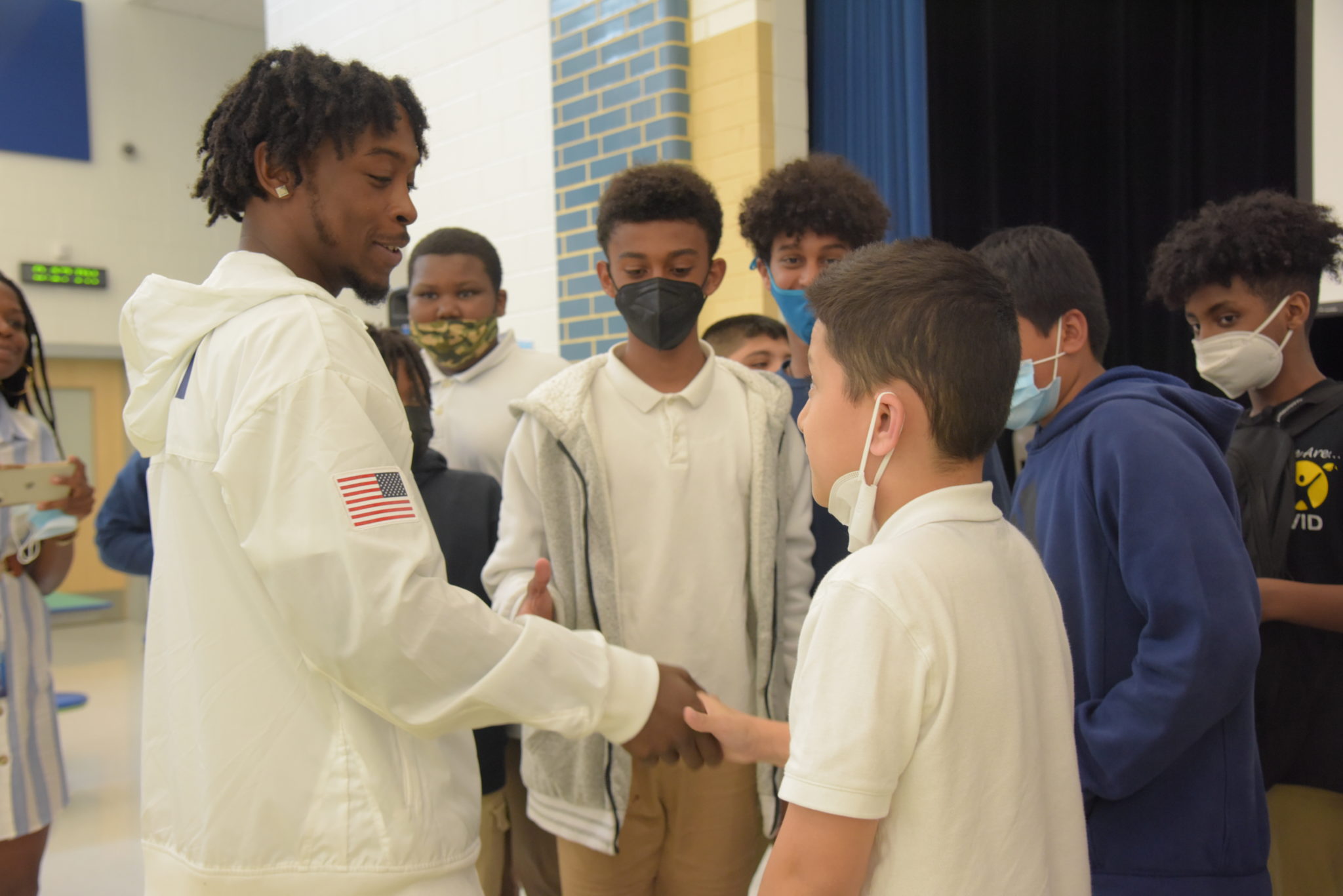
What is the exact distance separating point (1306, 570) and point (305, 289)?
201 centimetres

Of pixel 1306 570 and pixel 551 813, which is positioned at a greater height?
pixel 1306 570

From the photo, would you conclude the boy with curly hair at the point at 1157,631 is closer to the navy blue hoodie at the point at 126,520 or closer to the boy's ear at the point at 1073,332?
the boy's ear at the point at 1073,332

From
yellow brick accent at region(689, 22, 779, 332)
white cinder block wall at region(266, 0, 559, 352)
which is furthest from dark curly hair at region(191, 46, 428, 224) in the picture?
white cinder block wall at region(266, 0, 559, 352)

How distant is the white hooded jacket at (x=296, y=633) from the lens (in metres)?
1.18

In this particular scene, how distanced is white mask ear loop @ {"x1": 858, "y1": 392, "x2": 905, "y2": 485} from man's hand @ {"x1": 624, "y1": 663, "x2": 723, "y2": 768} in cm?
51

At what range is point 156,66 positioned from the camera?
348 inches

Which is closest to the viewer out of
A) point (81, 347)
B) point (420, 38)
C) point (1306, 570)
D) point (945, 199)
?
point (1306, 570)

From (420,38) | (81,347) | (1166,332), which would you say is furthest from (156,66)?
(1166,332)

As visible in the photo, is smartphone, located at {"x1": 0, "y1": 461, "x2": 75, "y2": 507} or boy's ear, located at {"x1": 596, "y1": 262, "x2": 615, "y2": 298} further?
smartphone, located at {"x1": 0, "y1": 461, "x2": 75, "y2": 507}

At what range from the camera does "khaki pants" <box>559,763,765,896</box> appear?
1931mm

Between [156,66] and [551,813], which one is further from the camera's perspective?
[156,66]

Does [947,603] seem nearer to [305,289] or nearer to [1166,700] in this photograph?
[1166,700]

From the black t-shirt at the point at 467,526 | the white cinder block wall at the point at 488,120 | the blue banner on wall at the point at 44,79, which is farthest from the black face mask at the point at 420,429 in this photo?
the blue banner on wall at the point at 44,79

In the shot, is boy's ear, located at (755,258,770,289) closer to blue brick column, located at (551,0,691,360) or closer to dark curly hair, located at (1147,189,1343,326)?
dark curly hair, located at (1147,189,1343,326)
